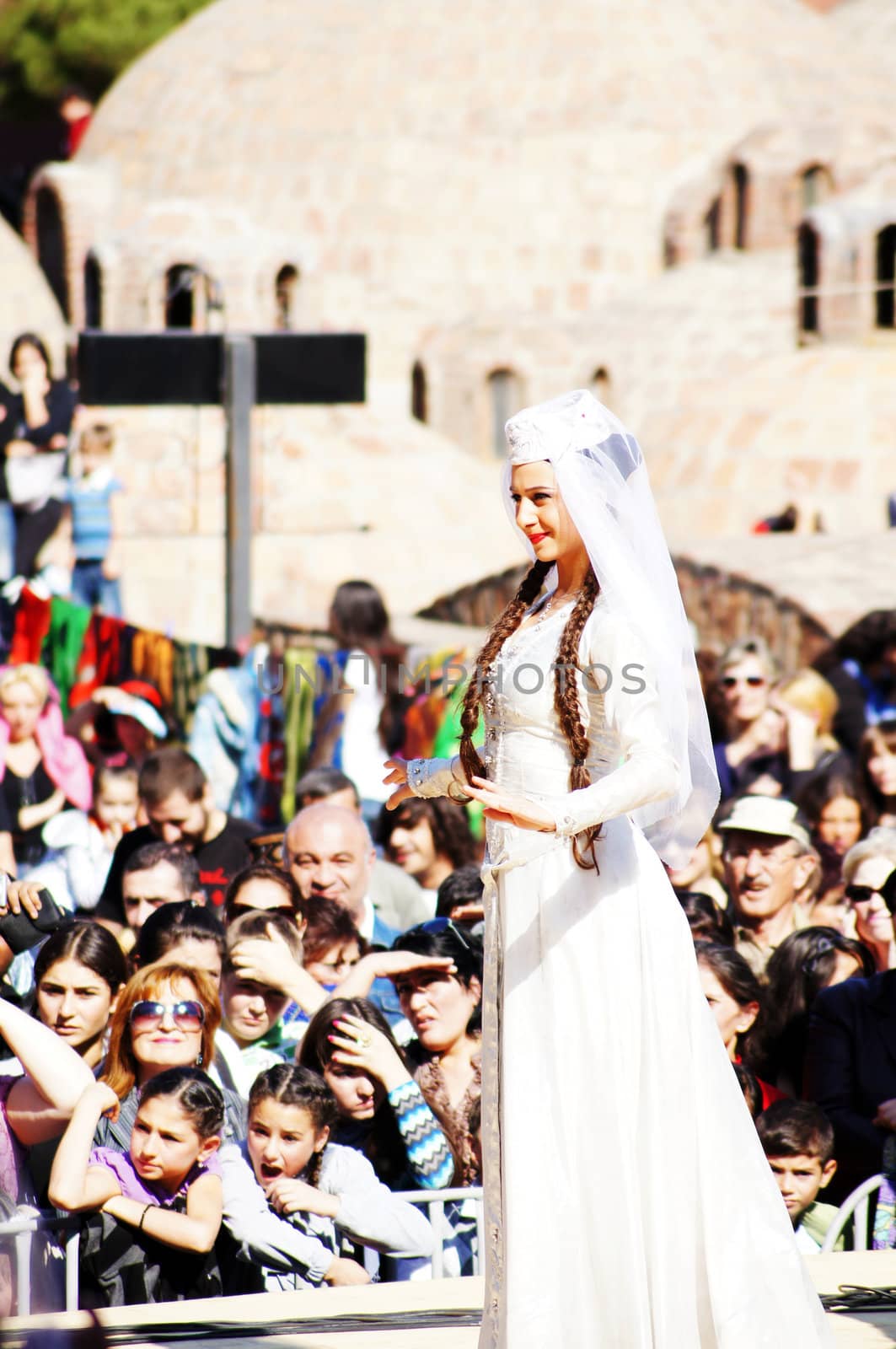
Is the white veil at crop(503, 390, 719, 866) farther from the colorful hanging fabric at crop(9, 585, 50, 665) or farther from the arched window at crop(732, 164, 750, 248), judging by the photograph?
the arched window at crop(732, 164, 750, 248)

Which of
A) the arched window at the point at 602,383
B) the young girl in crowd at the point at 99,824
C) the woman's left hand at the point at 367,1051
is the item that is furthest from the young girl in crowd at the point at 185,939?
the arched window at the point at 602,383

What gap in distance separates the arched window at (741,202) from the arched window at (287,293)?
10.1 metres

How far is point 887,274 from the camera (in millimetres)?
32031

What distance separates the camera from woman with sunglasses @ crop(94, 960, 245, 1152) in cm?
584

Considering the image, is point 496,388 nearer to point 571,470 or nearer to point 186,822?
point 186,822

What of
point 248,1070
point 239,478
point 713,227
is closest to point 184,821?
point 248,1070

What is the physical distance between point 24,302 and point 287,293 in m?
4.26

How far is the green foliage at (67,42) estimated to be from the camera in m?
53.0

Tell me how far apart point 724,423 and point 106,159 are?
1881cm

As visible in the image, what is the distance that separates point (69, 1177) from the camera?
5.26 m

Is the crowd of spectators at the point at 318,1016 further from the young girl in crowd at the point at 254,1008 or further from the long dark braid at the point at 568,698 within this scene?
the long dark braid at the point at 568,698

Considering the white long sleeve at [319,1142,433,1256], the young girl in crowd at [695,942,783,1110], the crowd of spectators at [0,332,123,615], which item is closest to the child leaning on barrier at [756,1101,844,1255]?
the young girl in crowd at [695,942,783,1110]

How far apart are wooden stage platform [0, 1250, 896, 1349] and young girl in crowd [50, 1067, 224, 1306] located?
0.50ft

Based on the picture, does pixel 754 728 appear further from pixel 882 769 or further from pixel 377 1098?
pixel 377 1098
